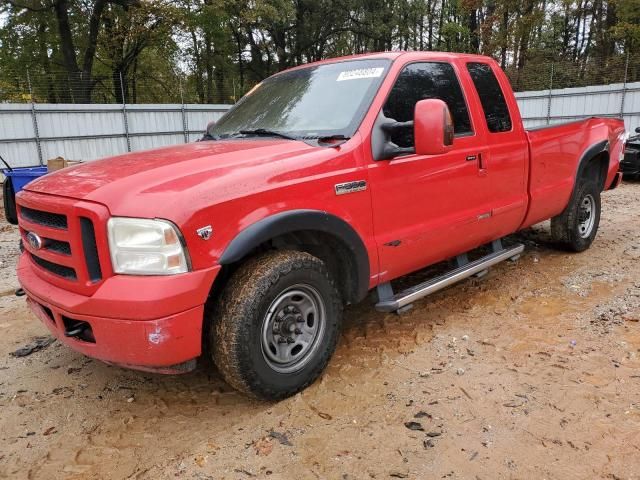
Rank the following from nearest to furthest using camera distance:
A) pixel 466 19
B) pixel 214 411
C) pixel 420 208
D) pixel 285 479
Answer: pixel 285 479, pixel 214 411, pixel 420 208, pixel 466 19

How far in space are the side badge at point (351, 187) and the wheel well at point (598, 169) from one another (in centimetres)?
351

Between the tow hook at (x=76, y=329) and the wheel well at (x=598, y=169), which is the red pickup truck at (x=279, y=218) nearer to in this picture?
the tow hook at (x=76, y=329)

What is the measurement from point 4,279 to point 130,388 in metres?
3.28

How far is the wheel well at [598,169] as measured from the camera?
5.52 m

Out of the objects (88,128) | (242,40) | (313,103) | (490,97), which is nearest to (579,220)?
(490,97)

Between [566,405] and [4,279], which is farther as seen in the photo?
[4,279]

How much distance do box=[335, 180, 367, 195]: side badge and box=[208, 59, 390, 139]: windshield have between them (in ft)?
1.00

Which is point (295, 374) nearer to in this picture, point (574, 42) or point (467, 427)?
point (467, 427)

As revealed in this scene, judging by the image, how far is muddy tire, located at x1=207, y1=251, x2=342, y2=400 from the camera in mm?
2613

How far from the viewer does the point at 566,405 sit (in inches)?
110

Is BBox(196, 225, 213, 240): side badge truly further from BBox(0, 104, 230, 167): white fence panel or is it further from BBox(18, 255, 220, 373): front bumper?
BBox(0, 104, 230, 167): white fence panel

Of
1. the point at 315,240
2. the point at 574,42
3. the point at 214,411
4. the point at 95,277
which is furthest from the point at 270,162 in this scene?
the point at 574,42

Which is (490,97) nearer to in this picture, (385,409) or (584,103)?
(385,409)

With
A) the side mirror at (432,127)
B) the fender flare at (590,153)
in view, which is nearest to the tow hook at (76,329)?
the side mirror at (432,127)
